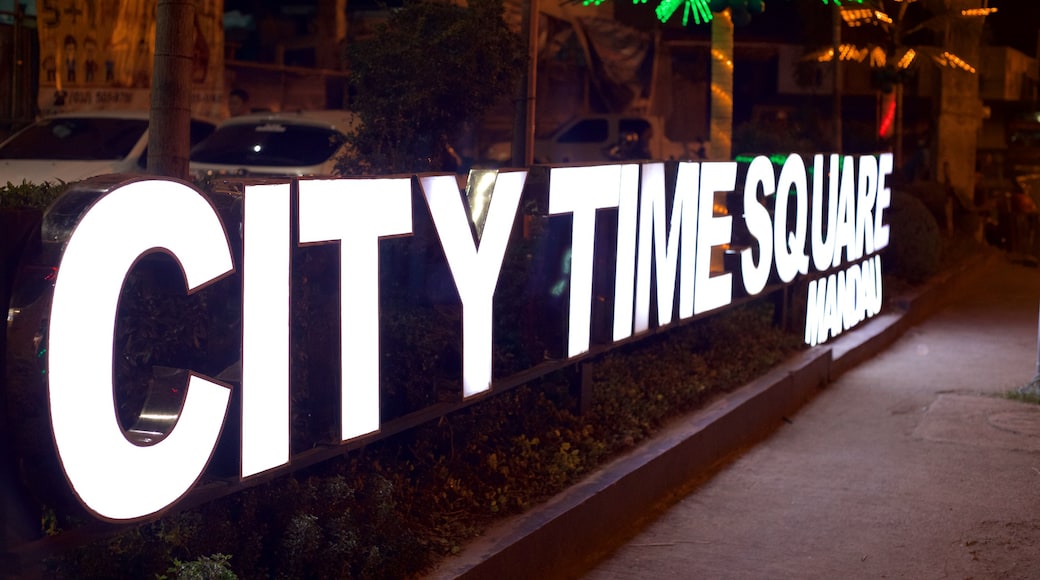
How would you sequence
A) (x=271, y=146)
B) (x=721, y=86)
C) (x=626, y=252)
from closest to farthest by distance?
(x=626, y=252), (x=721, y=86), (x=271, y=146)

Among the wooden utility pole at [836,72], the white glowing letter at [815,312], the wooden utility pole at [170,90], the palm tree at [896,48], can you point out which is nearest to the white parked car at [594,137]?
the palm tree at [896,48]

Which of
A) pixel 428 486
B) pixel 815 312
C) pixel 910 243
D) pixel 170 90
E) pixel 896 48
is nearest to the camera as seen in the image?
pixel 170 90

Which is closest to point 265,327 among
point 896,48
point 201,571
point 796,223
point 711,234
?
point 201,571

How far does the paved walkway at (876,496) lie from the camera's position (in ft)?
19.1

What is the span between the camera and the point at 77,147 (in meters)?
12.1

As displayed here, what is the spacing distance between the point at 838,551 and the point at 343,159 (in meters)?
3.57

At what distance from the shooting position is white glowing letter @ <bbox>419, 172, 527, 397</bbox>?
17.7ft

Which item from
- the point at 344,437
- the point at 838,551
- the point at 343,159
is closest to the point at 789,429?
the point at 838,551

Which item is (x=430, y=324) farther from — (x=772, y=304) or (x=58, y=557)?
(x=772, y=304)

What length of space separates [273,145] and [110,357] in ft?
28.0

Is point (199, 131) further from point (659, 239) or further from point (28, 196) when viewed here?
point (28, 196)

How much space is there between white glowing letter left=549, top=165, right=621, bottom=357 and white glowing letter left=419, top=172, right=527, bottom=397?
1.85 ft

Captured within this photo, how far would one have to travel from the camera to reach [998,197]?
30672 mm

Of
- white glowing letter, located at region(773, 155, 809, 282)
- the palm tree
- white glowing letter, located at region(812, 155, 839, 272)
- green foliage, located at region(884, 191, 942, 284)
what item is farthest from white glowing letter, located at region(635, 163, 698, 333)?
the palm tree
